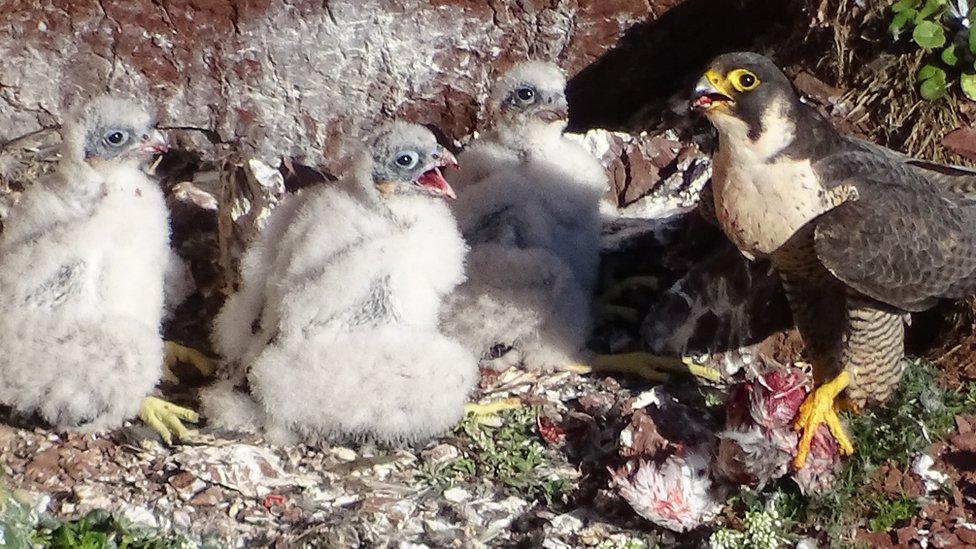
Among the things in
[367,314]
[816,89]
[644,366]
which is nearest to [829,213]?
[644,366]

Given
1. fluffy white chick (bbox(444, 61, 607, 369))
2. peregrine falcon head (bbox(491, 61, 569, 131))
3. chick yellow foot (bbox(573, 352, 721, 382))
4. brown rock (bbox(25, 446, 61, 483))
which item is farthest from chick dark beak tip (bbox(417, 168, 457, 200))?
brown rock (bbox(25, 446, 61, 483))

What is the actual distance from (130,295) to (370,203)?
30.1 inches

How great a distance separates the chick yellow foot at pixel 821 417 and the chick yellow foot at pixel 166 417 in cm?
186

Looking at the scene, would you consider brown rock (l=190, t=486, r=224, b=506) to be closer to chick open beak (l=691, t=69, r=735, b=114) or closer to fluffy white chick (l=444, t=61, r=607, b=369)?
fluffy white chick (l=444, t=61, r=607, b=369)

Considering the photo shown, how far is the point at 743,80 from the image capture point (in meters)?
3.60

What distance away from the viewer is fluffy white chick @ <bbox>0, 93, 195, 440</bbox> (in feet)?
11.8

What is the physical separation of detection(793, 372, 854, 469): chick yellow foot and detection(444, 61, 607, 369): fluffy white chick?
2.76ft

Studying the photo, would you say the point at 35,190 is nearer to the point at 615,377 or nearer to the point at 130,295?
the point at 130,295

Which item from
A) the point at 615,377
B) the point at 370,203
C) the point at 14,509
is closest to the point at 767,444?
the point at 615,377

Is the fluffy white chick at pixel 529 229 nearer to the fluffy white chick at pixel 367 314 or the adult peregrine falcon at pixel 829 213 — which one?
the fluffy white chick at pixel 367 314

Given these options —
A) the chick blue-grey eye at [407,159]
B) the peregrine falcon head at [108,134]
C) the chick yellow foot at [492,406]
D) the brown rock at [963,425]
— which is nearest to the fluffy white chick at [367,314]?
the chick blue-grey eye at [407,159]

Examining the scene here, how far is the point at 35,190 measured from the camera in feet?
12.3

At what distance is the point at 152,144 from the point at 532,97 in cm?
133

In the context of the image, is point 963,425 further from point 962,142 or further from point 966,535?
point 962,142
